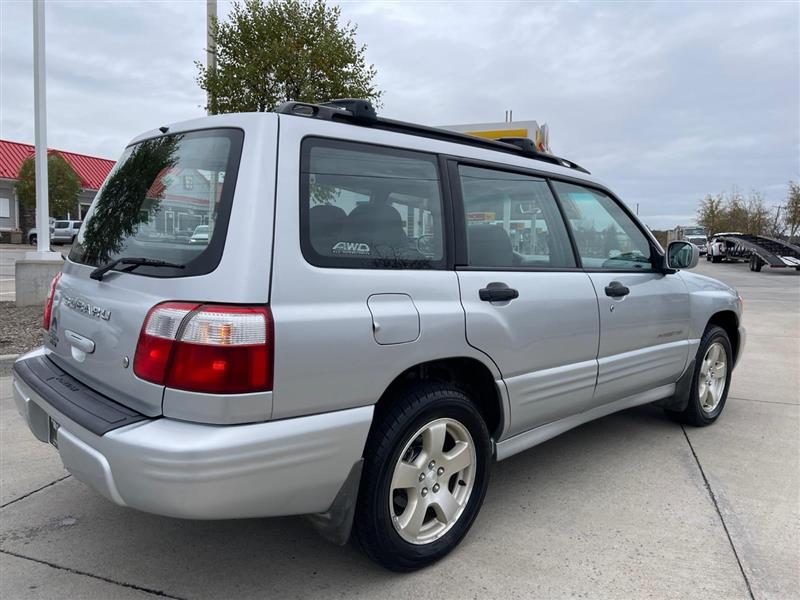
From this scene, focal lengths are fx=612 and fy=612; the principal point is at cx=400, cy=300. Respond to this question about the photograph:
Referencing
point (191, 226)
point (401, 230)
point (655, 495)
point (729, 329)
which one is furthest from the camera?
point (729, 329)

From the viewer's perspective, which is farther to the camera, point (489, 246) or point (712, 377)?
point (712, 377)

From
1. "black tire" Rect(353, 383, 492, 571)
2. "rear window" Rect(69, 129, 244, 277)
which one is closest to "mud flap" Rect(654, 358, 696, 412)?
"black tire" Rect(353, 383, 492, 571)

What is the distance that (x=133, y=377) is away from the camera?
7.00 feet

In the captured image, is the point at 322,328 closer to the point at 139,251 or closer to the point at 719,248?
the point at 139,251

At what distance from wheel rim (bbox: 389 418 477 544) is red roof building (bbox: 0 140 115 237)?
37.6 m

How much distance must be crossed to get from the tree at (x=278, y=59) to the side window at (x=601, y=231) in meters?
6.33

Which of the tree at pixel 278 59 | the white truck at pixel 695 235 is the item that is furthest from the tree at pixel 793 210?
the tree at pixel 278 59

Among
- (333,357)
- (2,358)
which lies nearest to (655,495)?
(333,357)

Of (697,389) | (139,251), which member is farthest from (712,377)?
(139,251)

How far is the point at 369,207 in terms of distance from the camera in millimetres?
2521

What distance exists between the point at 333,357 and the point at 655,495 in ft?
7.33

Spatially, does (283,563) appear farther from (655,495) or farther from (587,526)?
(655,495)

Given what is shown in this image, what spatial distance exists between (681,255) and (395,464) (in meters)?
2.64

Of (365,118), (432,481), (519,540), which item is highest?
(365,118)
